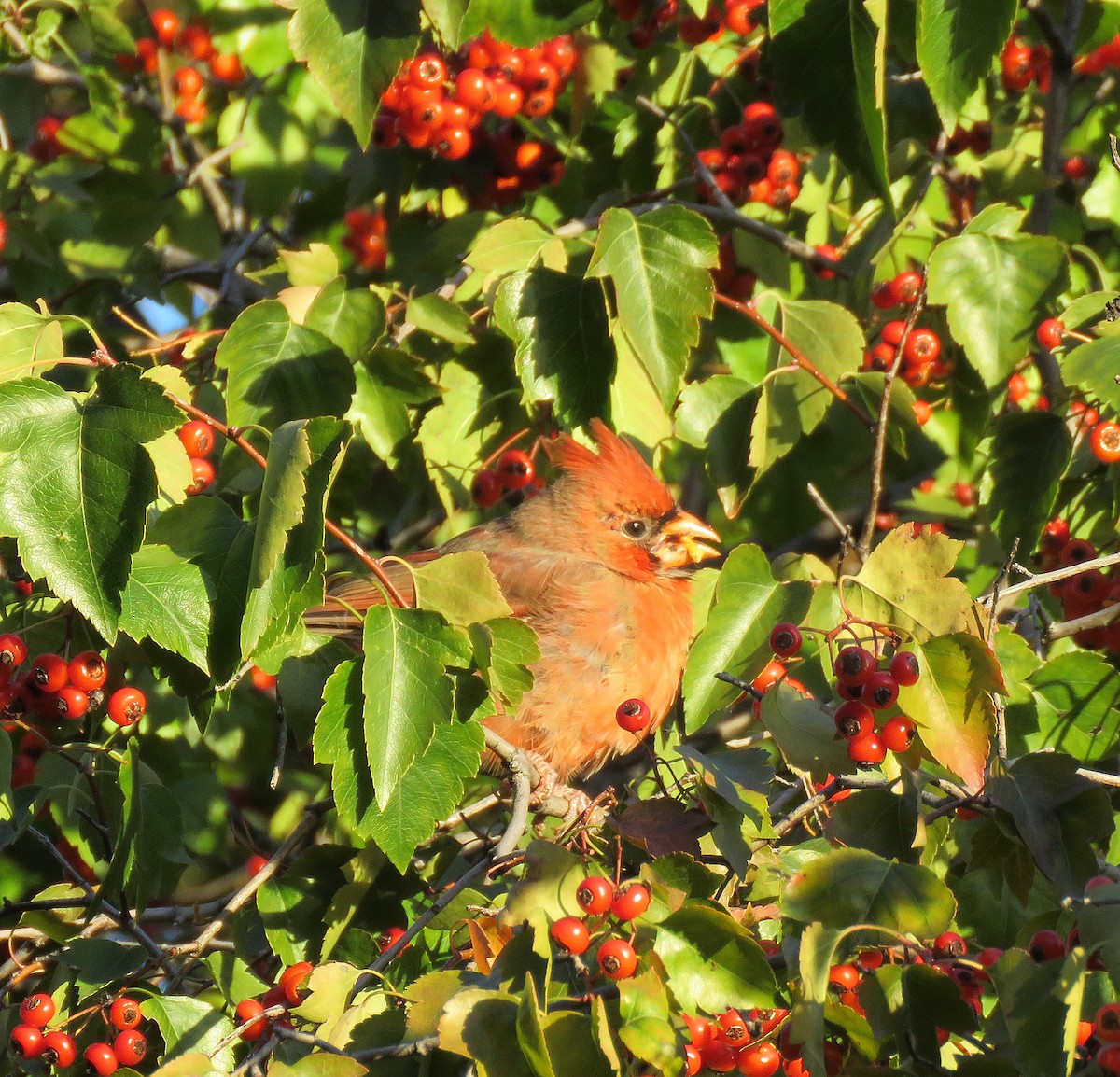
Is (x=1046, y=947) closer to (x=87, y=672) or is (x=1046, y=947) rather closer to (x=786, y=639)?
(x=786, y=639)

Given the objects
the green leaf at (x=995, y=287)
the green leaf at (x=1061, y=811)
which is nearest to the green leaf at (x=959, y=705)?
the green leaf at (x=1061, y=811)

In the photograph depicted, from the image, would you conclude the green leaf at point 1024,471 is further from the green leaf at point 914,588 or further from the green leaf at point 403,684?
the green leaf at point 403,684

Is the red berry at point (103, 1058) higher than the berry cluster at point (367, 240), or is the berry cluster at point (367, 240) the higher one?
the berry cluster at point (367, 240)

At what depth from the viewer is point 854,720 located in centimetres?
240

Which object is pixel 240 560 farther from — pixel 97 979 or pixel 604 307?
pixel 604 307

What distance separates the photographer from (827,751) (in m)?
2.41

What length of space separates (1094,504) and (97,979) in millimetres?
2747

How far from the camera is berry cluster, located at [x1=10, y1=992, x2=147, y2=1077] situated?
260 centimetres

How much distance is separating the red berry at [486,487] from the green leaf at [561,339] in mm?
476

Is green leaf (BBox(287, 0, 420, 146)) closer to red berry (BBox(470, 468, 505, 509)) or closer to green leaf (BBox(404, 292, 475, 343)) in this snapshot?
green leaf (BBox(404, 292, 475, 343))

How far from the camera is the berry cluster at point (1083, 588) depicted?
3.45m

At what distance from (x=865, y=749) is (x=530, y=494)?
98.9 inches

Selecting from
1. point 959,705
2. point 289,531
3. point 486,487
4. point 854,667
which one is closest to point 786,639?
Result: point 854,667

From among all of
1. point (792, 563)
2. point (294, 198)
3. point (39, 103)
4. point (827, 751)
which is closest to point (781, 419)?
point (792, 563)
